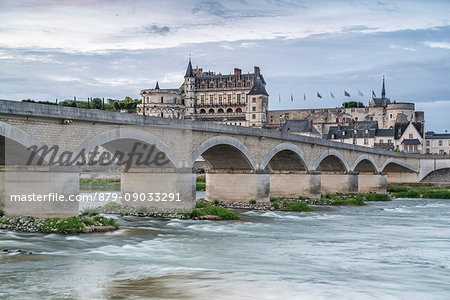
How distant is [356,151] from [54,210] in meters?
40.3

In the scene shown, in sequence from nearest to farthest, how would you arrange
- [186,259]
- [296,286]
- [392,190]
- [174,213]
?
[296,286]
[186,259]
[174,213]
[392,190]

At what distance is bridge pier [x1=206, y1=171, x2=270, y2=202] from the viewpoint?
38.3 m

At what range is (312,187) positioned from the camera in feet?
151

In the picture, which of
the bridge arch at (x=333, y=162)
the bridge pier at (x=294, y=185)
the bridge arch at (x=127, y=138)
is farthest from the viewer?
the bridge arch at (x=333, y=162)

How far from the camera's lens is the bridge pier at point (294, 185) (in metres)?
45.8

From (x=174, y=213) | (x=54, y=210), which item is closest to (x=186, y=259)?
(x=54, y=210)

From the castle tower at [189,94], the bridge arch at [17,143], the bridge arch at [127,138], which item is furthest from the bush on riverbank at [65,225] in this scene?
the castle tower at [189,94]

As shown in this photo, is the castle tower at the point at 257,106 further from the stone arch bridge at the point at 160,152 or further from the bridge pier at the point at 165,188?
the bridge pier at the point at 165,188

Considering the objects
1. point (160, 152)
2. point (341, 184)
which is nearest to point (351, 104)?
point (341, 184)

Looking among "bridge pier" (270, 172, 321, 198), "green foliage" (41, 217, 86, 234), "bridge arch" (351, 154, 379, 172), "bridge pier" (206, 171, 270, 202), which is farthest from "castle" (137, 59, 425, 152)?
"green foliage" (41, 217, 86, 234)

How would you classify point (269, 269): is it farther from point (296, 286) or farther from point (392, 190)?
point (392, 190)

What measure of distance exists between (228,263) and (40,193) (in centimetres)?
918

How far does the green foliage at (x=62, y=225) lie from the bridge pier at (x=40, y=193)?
85cm

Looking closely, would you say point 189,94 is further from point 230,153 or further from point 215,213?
point 215,213
